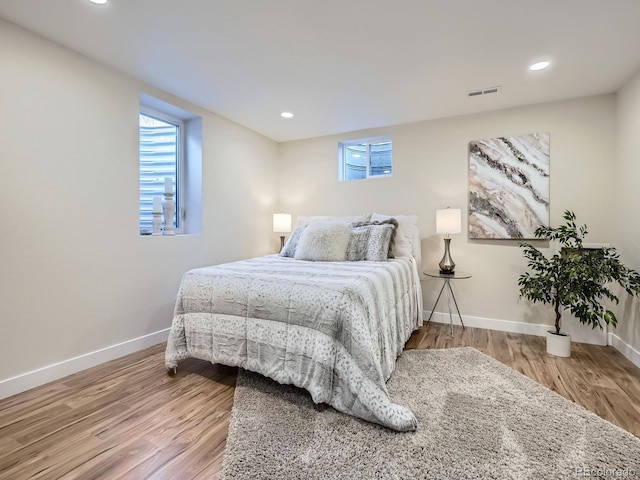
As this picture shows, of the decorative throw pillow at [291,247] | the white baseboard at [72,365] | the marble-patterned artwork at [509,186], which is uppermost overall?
the marble-patterned artwork at [509,186]

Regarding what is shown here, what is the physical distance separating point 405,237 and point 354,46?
1887mm

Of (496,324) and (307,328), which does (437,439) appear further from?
(496,324)

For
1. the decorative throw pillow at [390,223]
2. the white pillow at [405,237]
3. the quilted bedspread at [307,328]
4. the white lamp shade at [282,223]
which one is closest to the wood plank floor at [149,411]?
the quilted bedspread at [307,328]

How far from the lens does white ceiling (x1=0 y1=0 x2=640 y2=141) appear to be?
5.80ft

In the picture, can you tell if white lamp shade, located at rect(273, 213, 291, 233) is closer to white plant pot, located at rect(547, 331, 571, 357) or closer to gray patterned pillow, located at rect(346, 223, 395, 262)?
gray patterned pillow, located at rect(346, 223, 395, 262)

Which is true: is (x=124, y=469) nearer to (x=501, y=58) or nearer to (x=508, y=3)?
(x=508, y=3)

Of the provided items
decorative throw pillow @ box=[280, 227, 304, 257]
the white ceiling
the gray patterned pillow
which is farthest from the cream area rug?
the white ceiling

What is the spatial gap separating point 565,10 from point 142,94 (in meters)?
3.16

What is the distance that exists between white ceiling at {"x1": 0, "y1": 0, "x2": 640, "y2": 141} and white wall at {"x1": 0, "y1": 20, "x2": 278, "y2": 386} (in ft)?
0.84

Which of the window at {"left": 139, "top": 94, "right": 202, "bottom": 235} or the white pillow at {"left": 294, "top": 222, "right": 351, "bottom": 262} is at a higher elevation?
the window at {"left": 139, "top": 94, "right": 202, "bottom": 235}

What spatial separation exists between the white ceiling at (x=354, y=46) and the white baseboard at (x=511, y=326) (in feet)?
7.45

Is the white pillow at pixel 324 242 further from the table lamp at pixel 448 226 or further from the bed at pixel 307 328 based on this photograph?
the table lamp at pixel 448 226

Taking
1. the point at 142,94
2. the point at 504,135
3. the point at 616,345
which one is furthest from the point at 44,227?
the point at 616,345

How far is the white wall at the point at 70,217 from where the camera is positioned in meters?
1.95
